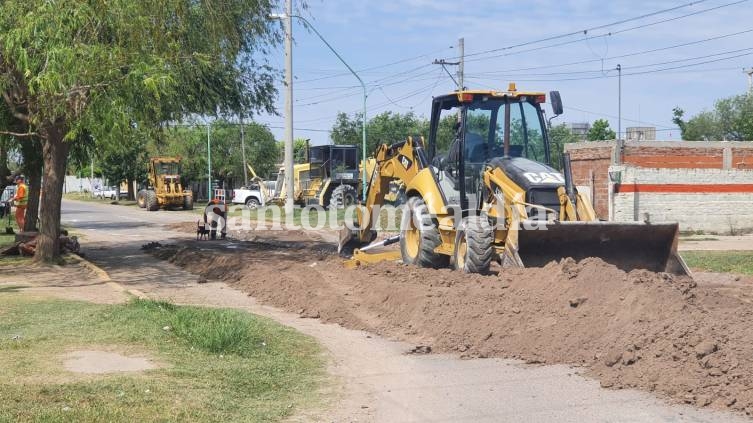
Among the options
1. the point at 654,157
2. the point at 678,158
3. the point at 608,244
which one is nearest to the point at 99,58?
the point at 608,244

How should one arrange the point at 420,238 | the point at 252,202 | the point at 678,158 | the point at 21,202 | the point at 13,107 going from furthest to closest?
the point at 252,202 < the point at 678,158 < the point at 21,202 < the point at 13,107 < the point at 420,238

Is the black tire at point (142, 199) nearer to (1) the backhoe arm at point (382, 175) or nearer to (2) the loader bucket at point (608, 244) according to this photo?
(1) the backhoe arm at point (382, 175)

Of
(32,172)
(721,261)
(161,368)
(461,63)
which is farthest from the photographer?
(461,63)

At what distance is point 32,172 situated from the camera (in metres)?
21.0

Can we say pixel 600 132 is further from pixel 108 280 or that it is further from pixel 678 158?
pixel 108 280

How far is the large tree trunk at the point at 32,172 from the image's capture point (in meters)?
20.5

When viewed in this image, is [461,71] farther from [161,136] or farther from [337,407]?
[337,407]

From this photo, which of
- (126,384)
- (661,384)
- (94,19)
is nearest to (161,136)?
(94,19)

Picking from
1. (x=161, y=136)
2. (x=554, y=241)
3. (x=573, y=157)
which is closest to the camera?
(x=554, y=241)

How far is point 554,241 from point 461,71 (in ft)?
95.7

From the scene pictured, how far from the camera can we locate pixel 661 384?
23.9ft

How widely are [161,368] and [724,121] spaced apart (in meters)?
63.1

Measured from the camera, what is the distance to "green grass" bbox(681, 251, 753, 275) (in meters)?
15.5

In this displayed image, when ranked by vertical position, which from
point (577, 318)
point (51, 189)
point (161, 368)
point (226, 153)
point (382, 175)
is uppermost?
point (226, 153)
